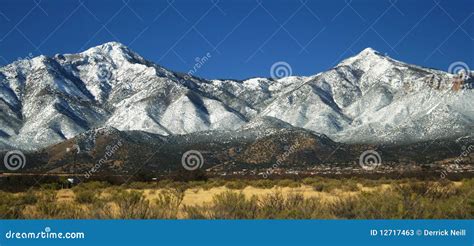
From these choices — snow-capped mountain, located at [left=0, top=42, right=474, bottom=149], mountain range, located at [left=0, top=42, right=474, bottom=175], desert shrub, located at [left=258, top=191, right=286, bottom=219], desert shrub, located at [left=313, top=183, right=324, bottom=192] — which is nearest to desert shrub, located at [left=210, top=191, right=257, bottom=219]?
desert shrub, located at [left=258, top=191, right=286, bottom=219]

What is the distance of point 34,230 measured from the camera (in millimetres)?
9586

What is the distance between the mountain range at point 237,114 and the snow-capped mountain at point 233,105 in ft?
0.99

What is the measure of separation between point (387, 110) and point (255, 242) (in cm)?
12330

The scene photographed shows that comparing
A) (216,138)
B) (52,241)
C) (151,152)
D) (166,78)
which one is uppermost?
(166,78)

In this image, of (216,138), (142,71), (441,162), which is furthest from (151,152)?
(142,71)

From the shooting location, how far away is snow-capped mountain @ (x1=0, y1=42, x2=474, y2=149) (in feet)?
351

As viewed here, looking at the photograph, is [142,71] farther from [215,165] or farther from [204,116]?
[215,165]

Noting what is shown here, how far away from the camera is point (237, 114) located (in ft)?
509

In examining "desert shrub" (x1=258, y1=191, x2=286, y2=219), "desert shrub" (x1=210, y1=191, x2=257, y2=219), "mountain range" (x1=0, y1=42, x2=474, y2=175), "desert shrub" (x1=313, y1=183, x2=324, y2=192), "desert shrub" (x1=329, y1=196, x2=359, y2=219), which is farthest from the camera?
"mountain range" (x1=0, y1=42, x2=474, y2=175)

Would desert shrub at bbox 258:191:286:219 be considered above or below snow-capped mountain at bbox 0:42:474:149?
below

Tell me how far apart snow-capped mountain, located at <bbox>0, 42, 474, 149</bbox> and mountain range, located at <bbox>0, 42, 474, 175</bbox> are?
30cm

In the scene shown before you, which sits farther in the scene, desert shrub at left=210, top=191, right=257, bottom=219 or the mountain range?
the mountain range

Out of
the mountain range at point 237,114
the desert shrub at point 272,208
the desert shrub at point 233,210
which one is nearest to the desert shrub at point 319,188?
the desert shrub at point 272,208

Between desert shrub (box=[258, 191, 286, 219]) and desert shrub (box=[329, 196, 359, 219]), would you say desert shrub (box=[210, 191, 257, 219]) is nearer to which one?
desert shrub (box=[258, 191, 286, 219])
